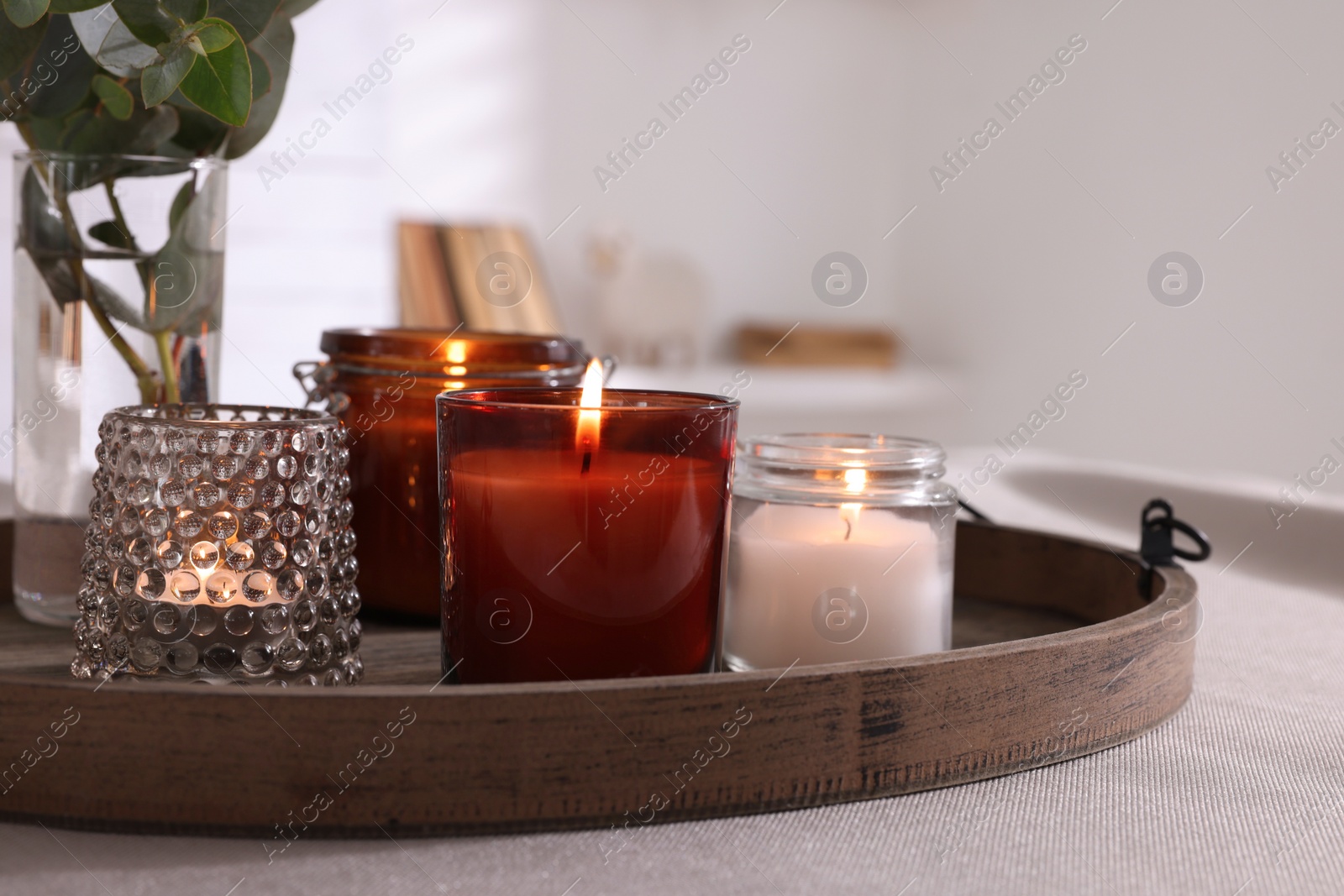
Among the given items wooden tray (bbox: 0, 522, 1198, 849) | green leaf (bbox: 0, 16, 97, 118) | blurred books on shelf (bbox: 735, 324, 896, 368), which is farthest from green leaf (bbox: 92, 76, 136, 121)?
blurred books on shelf (bbox: 735, 324, 896, 368)

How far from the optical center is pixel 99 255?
0.50 m

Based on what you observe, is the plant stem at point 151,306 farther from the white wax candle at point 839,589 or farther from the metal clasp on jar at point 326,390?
the white wax candle at point 839,589

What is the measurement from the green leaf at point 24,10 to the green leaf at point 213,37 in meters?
0.05

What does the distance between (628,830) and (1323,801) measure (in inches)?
8.2

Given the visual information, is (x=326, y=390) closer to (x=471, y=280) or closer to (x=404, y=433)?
(x=404, y=433)

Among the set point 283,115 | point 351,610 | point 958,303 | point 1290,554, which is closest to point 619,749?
point 351,610

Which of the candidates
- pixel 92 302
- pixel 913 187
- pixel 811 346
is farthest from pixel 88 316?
pixel 913 187

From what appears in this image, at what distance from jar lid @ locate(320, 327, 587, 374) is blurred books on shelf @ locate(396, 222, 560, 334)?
177cm

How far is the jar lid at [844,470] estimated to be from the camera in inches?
18.5

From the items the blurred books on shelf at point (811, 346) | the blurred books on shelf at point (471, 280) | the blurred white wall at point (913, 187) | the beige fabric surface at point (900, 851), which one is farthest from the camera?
the blurred books on shelf at point (811, 346)

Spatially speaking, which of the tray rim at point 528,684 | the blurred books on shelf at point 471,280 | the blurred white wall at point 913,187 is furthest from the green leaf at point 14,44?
the blurred books on shelf at point 471,280

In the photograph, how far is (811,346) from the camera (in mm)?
2791

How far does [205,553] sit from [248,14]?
21 cm

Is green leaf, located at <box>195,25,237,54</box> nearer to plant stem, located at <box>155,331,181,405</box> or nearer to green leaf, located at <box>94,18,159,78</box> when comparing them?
green leaf, located at <box>94,18,159,78</box>
